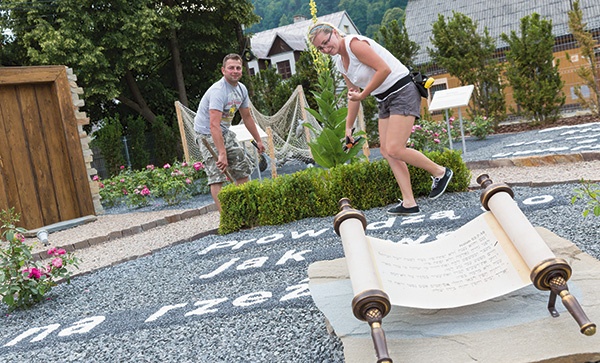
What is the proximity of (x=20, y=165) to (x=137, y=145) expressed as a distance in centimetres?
979

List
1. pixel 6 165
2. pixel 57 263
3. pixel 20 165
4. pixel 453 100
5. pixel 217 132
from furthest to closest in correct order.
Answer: pixel 453 100
pixel 20 165
pixel 6 165
pixel 217 132
pixel 57 263

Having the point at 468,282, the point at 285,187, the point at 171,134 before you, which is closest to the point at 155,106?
the point at 171,134

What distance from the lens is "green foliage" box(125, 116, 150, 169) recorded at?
18.4 m

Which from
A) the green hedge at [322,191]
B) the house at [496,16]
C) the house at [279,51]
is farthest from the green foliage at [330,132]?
the house at [279,51]

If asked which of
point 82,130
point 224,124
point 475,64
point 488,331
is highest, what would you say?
point 475,64

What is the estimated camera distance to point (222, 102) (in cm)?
619

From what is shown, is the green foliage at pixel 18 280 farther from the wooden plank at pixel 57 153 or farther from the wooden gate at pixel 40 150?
the wooden plank at pixel 57 153

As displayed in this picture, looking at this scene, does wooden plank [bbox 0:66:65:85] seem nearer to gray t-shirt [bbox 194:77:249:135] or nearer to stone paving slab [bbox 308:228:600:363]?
gray t-shirt [bbox 194:77:249:135]

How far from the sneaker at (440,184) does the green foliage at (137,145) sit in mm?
13977

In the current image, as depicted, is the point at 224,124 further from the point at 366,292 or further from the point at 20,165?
the point at 366,292

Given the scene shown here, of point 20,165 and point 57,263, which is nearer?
point 57,263

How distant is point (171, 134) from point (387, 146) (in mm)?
14333

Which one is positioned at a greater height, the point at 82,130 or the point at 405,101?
the point at 82,130

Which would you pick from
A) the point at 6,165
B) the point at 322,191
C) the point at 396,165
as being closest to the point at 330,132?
the point at 322,191
